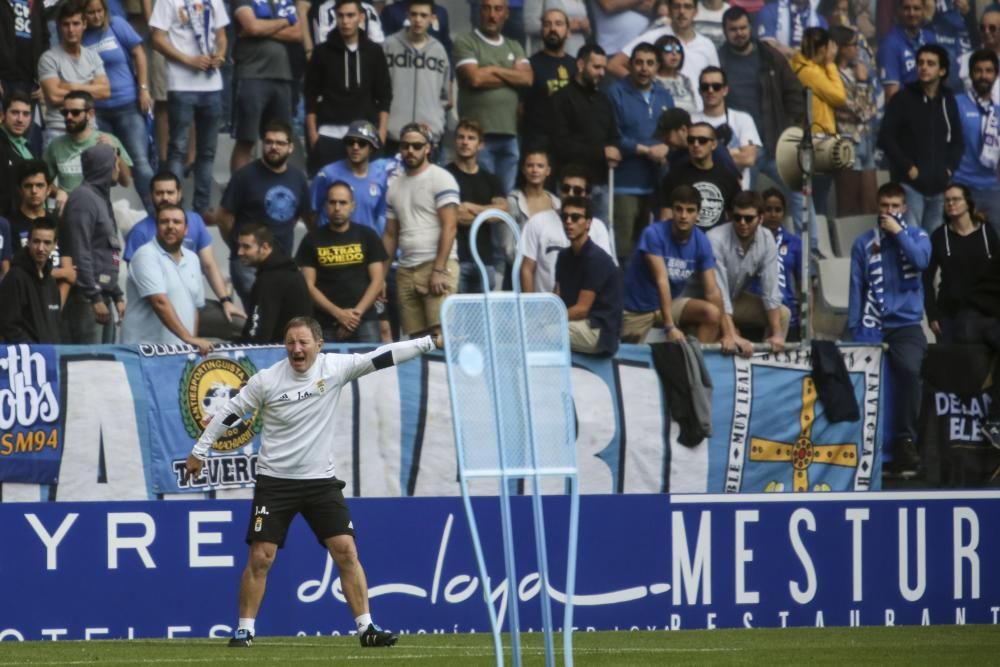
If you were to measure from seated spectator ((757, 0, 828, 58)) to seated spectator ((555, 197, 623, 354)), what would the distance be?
4.81 meters

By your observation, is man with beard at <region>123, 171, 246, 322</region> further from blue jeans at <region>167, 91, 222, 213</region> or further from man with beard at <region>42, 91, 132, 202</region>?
blue jeans at <region>167, 91, 222, 213</region>

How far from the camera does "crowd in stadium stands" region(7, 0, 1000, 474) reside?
13.3 meters

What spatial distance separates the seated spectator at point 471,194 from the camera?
14641mm

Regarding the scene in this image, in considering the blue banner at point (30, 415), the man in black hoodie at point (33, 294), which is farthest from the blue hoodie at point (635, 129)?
the blue banner at point (30, 415)

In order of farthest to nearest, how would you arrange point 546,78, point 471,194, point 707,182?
point 546,78
point 707,182
point 471,194

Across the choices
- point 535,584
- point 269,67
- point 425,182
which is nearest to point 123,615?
point 535,584

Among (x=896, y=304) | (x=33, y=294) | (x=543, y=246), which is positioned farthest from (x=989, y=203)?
(x=33, y=294)

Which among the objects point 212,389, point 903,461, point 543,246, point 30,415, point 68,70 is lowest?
point 903,461

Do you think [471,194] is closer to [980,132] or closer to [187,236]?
[187,236]

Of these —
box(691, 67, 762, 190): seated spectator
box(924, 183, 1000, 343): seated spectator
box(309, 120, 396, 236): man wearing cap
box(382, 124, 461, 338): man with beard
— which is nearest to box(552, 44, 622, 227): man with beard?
box(691, 67, 762, 190): seated spectator

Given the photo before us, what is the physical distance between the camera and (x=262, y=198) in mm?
14094

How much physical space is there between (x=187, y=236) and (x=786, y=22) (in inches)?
287

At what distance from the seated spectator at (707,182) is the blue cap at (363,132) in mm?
2749

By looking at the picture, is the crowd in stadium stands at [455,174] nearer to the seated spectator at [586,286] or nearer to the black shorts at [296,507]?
the seated spectator at [586,286]
